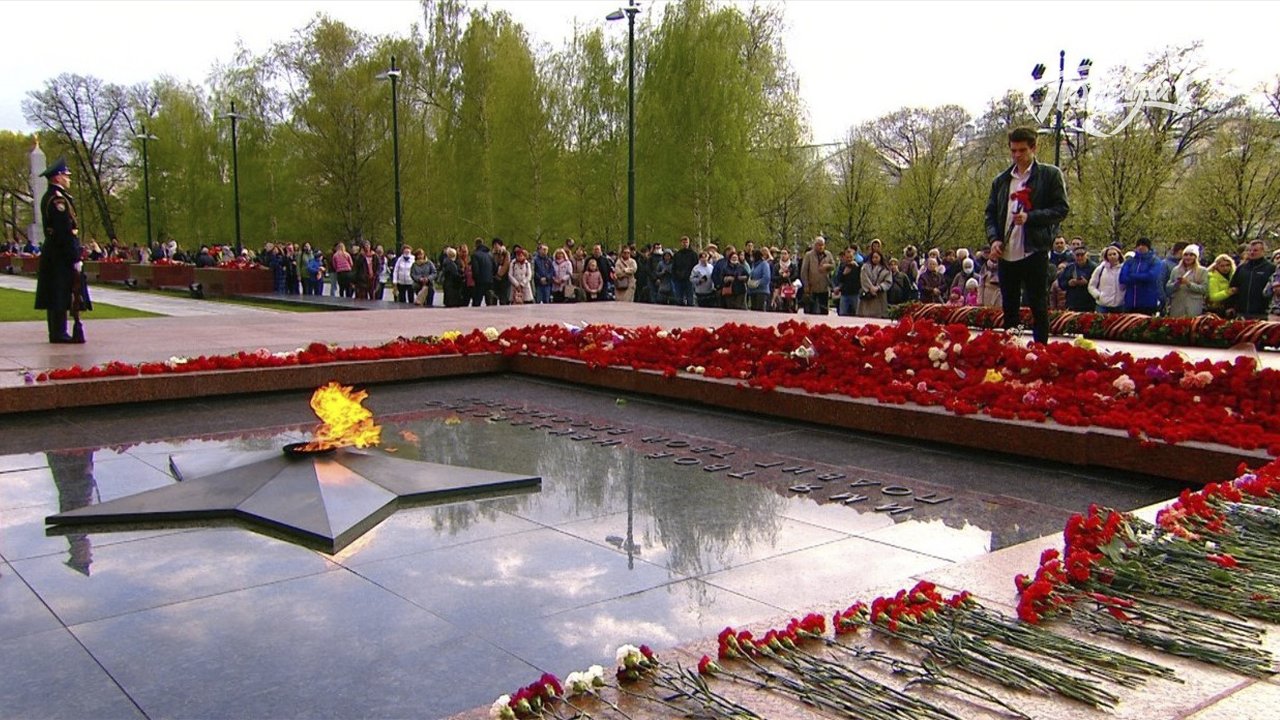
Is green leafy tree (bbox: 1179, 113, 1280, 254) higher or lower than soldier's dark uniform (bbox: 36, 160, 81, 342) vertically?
higher

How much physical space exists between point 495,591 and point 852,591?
1.31 m

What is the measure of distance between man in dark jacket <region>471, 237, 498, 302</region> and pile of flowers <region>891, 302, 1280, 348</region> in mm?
9462

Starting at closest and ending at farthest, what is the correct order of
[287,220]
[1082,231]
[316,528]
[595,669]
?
1. [595,669]
2. [316,528]
3. [1082,231]
4. [287,220]

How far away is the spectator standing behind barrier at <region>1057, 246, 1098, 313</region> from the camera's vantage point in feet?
49.6

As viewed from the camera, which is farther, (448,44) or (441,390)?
(448,44)

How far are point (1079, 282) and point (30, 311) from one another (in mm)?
18477

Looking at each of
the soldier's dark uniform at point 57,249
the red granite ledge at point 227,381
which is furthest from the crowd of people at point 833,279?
the soldier's dark uniform at point 57,249

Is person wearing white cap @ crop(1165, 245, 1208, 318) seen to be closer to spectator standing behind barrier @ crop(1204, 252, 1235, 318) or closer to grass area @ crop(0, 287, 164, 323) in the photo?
spectator standing behind barrier @ crop(1204, 252, 1235, 318)

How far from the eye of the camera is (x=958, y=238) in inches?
1331

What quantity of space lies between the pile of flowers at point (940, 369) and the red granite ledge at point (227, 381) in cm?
14

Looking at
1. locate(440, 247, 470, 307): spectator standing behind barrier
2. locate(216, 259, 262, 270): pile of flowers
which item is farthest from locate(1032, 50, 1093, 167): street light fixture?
locate(216, 259, 262, 270): pile of flowers

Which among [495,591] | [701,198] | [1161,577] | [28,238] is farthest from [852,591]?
[28,238]

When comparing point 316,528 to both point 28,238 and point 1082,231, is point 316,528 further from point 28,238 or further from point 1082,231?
point 28,238

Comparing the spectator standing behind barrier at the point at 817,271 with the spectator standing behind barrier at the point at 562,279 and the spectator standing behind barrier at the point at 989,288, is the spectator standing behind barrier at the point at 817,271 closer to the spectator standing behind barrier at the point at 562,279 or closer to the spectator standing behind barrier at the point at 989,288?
the spectator standing behind barrier at the point at 989,288
